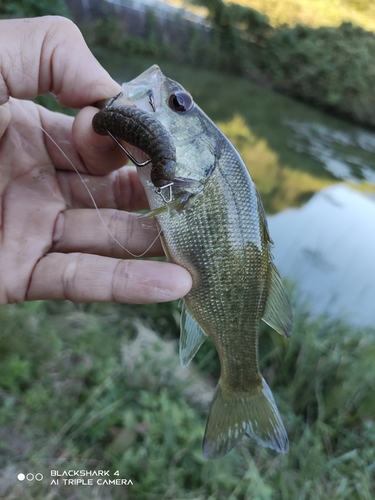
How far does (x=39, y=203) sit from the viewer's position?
2.14m

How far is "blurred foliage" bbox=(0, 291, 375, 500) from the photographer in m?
2.52

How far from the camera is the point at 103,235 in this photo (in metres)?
2.12

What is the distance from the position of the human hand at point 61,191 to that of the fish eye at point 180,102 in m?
0.40

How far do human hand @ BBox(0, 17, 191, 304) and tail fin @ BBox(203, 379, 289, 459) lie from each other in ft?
2.44

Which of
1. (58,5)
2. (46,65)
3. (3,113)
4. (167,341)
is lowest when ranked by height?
(167,341)

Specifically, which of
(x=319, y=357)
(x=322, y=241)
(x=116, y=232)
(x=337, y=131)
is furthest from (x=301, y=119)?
(x=116, y=232)

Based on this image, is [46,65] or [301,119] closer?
[46,65]

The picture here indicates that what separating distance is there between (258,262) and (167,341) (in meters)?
2.21

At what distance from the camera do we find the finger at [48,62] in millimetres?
1779

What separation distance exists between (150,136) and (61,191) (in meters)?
1.00

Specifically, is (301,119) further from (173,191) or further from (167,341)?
(173,191)

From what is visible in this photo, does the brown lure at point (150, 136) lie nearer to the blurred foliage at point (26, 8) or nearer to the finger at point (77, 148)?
the finger at point (77, 148)

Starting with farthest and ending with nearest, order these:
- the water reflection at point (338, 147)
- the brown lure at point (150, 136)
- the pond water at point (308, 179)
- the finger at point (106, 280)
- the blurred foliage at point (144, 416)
A: the water reflection at point (338, 147) < the pond water at point (308, 179) < the blurred foliage at point (144, 416) < the finger at point (106, 280) < the brown lure at point (150, 136)

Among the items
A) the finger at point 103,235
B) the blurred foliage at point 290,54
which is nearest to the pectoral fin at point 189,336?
the finger at point 103,235
